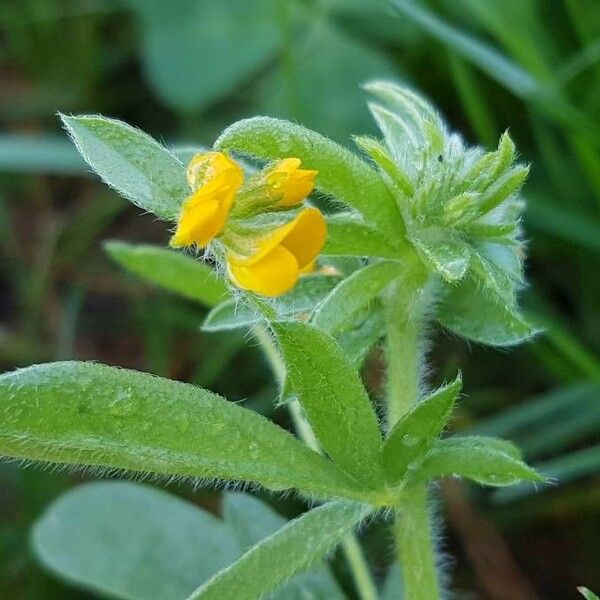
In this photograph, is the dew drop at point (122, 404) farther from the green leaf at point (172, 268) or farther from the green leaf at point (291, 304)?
the green leaf at point (172, 268)

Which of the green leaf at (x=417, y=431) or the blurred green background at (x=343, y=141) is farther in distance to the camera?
the blurred green background at (x=343, y=141)

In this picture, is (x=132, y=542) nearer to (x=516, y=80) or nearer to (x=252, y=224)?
(x=252, y=224)

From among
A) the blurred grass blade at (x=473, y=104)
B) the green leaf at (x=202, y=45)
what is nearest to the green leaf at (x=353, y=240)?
the blurred grass blade at (x=473, y=104)

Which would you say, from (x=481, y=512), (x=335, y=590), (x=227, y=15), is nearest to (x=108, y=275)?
(x=227, y=15)

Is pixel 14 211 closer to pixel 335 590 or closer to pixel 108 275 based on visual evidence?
pixel 108 275

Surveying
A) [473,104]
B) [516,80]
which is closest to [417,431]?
[516,80]

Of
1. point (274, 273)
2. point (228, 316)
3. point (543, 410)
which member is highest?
point (274, 273)
